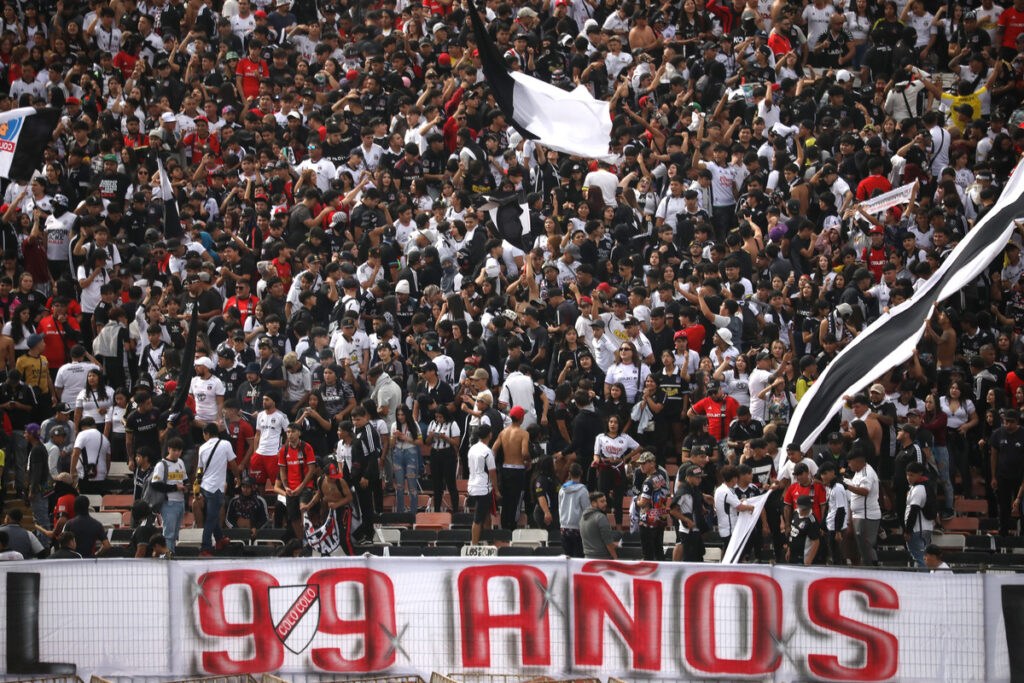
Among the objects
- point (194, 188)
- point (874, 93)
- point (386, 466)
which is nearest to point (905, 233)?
point (874, 93)

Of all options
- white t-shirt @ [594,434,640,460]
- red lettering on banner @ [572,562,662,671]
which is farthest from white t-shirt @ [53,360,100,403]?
red lettering on banner @ [572,562,662,671]

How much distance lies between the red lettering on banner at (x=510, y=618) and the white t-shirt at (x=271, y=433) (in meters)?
5.67

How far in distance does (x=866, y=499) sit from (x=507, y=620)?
4.87 metres

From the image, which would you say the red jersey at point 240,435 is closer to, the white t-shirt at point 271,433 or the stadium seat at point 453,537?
the white t-shirt at point 271,433

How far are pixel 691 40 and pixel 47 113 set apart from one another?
10.7 meters

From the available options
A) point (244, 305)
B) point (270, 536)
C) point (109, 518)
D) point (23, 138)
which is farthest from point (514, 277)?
point (23, 138)

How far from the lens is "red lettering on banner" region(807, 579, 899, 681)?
438 inches

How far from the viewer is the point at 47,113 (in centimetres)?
1848

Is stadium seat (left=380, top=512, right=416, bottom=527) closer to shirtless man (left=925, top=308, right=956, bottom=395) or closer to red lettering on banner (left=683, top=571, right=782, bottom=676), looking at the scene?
red lettering on banner (left=683, top=571, right=782, bottom=676)

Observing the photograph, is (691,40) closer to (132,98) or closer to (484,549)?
(132,98)

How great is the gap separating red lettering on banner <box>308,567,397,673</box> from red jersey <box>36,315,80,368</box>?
838 centimetres

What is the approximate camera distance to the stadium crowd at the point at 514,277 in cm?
1576

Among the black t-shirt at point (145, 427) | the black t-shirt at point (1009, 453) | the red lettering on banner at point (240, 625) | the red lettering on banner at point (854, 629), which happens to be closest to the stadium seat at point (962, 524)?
the black t-shirt at point (1009, 453)

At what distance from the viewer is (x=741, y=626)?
11.3 metres
